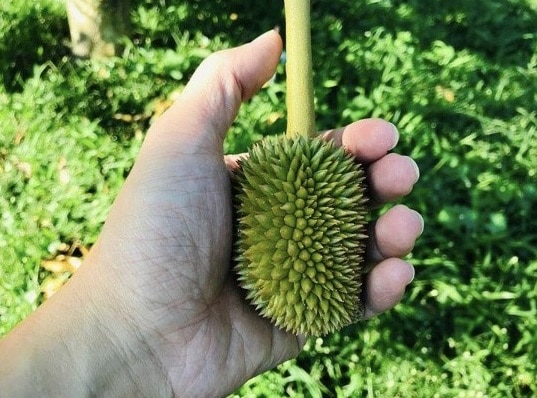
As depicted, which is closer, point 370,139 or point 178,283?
point 178,283

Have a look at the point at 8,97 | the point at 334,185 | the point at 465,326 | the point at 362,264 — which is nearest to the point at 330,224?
the point at 334,185

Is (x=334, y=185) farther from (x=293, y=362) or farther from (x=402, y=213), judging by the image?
(x=293, y=362)

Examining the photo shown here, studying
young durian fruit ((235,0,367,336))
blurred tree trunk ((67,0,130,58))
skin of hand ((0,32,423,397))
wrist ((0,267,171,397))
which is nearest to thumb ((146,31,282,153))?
skin of hand ((0,32,423,397))

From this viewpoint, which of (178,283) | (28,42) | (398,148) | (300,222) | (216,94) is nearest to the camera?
(300,222)

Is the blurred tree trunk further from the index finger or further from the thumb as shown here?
the index finger

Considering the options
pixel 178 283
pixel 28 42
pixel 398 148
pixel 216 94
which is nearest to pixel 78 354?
pixel 178 283

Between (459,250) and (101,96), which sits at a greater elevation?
(101,96)

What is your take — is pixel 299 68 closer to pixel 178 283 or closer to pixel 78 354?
pixel 178 283
